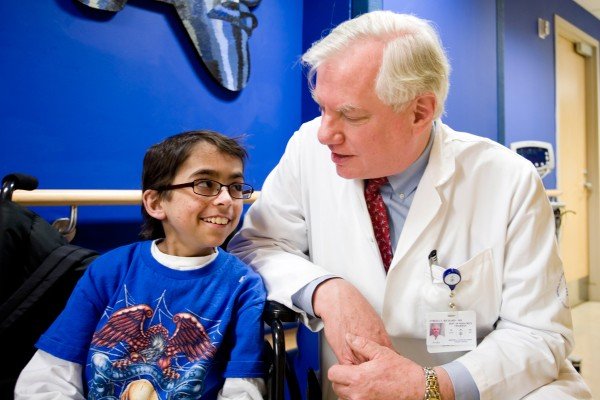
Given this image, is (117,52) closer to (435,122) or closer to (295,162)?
(295,162)

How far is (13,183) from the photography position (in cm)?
122

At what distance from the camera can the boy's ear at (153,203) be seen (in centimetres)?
126

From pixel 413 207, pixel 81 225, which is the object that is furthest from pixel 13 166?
pixel 413 207

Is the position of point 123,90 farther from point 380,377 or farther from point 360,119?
point 380,377

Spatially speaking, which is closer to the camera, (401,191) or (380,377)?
(380,377)

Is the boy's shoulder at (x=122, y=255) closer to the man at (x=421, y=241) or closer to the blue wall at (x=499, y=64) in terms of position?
the man at (x=421, y=241)

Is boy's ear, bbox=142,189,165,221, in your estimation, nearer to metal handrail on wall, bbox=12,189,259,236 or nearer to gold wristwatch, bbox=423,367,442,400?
metal handrail on wall, bbox=12,189,259,236

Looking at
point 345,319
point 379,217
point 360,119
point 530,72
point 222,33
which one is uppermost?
point 530,72

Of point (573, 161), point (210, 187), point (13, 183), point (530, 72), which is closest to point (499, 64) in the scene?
point (530, 72)

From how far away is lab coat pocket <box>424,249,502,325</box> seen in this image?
1.19 metres

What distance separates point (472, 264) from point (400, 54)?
0.54 m

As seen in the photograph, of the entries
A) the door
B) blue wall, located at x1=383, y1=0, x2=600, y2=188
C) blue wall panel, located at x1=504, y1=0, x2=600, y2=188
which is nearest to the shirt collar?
blue wall, located at x1=383, y1=0, x2=600, y2=188

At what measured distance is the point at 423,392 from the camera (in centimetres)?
99

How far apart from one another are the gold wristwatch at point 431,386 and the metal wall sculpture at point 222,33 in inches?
64.5
